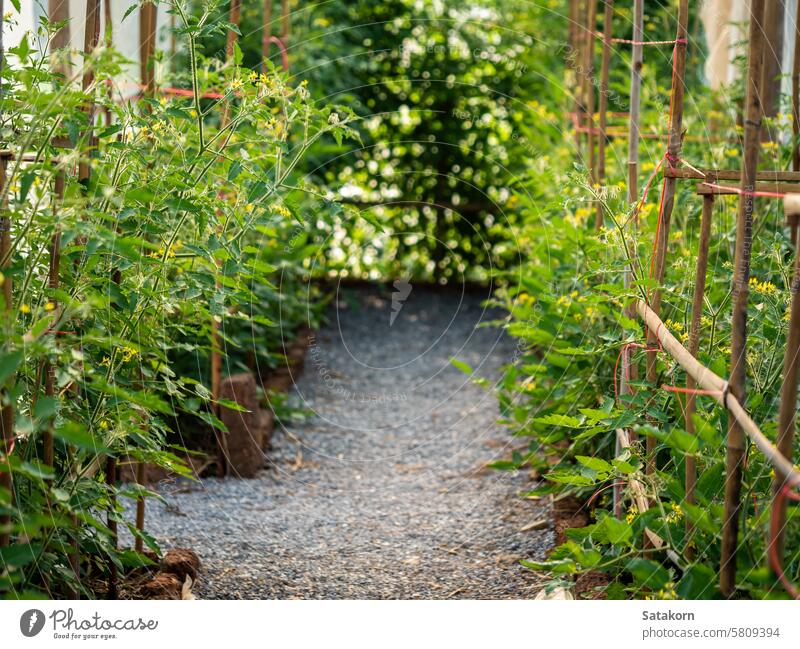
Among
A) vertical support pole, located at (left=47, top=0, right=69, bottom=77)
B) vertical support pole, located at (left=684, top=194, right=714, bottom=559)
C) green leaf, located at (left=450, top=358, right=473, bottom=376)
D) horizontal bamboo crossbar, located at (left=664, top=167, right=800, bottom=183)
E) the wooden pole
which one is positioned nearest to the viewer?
vertical support pole, located at (left=684, top=194, right=714, bottom=559)

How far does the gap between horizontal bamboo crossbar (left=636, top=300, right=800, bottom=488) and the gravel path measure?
0.88 meters

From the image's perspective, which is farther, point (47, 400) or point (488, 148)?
point (488, 148)

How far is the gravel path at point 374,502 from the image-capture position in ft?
9.00

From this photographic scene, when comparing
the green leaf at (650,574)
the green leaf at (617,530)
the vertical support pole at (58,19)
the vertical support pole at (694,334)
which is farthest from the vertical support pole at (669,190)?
the vertical support pole at (58,19)

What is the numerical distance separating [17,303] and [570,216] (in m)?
2.59

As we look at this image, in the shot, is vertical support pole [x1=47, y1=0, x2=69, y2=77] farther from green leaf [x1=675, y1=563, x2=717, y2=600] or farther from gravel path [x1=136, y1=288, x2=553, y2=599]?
green leaf [x1=675, y1=563, x2=717, y2=600]

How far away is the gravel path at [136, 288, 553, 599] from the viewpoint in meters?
2.74

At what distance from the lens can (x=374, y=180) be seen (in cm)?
684

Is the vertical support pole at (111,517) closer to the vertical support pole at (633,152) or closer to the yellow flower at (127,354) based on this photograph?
the yellow flower at (127,354)

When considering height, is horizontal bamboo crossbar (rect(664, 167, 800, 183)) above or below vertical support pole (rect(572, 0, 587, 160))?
below

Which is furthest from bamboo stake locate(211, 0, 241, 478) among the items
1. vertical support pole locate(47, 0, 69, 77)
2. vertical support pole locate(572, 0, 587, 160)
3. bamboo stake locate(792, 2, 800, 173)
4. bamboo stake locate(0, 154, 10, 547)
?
vertical support pole locate(572, 0, 587, 160)

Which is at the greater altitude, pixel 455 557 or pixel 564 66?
pixel 564 66
